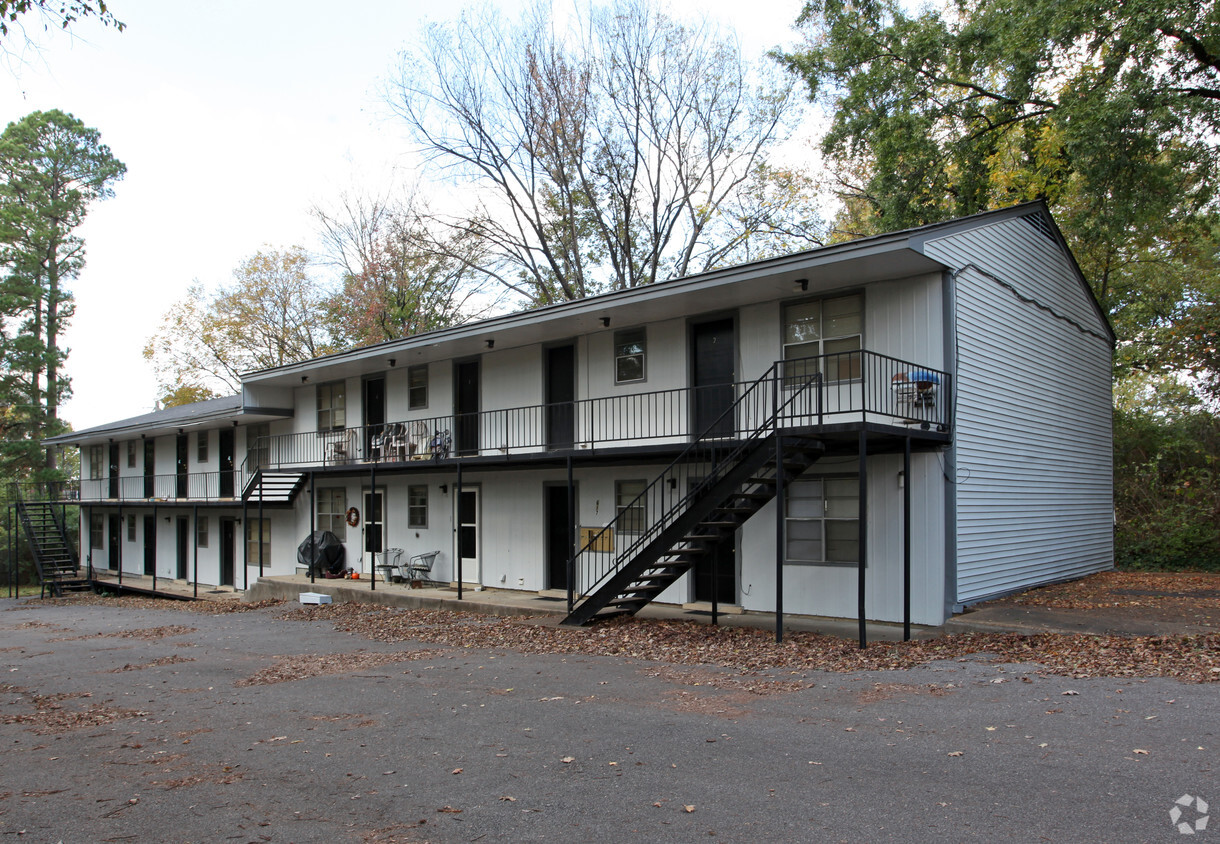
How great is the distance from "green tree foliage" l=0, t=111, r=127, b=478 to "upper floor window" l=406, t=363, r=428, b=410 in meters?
27.9

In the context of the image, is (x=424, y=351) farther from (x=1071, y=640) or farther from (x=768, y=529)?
(x=1071, y=640)

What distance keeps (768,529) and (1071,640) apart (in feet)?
15.0

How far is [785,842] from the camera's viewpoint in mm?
4664

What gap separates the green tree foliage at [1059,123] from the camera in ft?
54.3

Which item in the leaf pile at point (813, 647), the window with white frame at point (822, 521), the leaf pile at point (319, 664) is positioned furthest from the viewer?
the window with white frame at point (822, 521)

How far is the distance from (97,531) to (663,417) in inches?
1161

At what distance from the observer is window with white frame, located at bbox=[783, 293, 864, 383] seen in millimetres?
12805

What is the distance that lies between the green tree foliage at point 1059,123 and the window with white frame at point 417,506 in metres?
13.1

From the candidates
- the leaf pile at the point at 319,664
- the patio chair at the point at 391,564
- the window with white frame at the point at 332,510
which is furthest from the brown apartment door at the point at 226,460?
the leaf pile at the point at 319,664

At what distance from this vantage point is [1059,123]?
1753 centimetres

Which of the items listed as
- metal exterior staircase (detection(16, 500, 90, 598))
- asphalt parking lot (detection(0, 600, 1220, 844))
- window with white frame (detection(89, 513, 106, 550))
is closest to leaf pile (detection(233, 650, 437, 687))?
asphalt parking lot (detection(0, 600, 1220, 844))

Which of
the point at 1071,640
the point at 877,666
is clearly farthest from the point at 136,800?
the point at 1071,640

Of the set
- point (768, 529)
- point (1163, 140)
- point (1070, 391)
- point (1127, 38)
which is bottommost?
point (768, 529)
